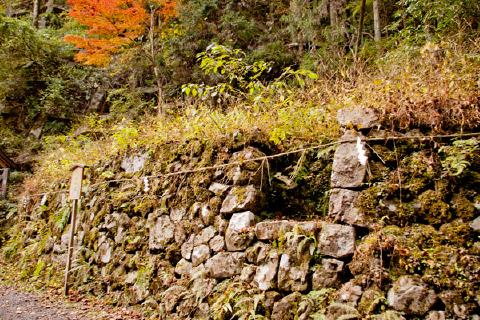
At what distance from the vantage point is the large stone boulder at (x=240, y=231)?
14.2 ft

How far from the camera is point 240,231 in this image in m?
4.40

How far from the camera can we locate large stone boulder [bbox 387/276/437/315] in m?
2.85

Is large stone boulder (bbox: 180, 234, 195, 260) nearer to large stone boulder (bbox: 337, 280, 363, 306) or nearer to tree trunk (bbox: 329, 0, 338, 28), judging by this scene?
large stone boulder (bbox: 337, 280, 363, 306)

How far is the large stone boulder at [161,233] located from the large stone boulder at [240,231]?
50.4 inches

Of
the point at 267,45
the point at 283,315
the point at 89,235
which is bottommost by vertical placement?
the point at 283,315

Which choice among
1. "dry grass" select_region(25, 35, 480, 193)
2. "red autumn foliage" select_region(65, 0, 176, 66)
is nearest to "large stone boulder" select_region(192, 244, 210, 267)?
"dry grass" select_region(25, 35, 480, 193)

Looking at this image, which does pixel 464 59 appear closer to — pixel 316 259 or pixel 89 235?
pixel 316 259

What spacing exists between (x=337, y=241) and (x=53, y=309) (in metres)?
4.81

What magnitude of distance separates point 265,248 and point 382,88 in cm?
224

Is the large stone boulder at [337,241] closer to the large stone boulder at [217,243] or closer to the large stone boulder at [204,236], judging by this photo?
the large stone boulder at [217,243]

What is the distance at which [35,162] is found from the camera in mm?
14289

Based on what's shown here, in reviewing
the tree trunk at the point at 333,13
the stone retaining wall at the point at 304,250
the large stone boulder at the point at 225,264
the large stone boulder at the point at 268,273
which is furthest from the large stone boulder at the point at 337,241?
the tree trunk at the point at 333,13

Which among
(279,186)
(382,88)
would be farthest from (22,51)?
(382,88)

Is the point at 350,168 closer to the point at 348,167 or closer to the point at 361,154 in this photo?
the point at 348,167
